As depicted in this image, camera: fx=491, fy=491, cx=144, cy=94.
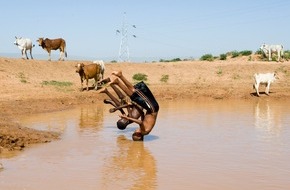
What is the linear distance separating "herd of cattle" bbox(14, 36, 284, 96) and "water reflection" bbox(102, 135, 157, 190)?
10779 mm

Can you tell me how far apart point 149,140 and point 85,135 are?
1.59m

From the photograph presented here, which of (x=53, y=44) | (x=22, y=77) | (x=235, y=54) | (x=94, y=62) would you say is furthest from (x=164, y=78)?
(x=235, y=54)

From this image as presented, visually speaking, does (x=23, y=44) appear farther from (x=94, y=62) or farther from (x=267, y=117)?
(x=267, y=117)

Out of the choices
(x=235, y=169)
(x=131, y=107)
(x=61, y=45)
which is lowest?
(x=235, y=169)

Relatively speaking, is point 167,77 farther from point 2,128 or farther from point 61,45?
point 2,128

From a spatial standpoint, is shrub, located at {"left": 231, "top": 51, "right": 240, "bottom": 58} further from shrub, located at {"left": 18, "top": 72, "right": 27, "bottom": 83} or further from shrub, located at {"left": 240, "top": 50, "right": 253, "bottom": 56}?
shrub, located at {"left": 18, "top": 72, "right": 27, "bottom": 83}

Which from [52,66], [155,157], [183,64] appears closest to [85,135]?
[155,157]

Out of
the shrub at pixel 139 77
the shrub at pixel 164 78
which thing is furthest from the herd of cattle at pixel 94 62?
the shrub at pixel 164 78

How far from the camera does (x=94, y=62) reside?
22703mm

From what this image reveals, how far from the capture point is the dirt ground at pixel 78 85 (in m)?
13.0

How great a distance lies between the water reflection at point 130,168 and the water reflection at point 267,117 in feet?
13.3

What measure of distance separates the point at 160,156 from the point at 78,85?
14.3 m

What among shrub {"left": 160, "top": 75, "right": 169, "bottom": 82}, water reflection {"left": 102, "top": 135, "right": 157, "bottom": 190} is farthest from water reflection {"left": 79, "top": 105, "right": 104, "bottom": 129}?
shrub {"left": 160, "top": 75, "right": 169, "bottom": 82}

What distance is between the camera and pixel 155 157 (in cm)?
938
